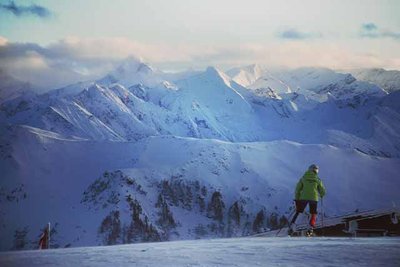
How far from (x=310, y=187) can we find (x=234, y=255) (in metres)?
6.91

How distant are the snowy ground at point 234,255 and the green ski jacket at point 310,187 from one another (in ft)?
11.3

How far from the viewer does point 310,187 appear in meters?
21.5

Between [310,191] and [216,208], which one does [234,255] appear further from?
[216,208]

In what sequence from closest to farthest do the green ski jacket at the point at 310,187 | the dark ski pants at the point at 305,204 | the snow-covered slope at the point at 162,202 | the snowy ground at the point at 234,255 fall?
the snowy ground at the point at 234,255, the green ski jacket at the point at 310,187, the dark ski pants at the point at 305,204, the snow-covered slope at the point at 162,202

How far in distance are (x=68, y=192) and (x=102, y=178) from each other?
12511 mm

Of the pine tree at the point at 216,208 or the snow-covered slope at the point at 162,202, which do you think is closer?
the snow-covered slope at the point at 162,202

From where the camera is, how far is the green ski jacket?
21453mm

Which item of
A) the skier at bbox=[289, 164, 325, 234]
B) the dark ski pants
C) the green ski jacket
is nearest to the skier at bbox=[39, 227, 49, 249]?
the dark ski pants

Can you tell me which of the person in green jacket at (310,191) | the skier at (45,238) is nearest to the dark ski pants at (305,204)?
the person in green jacket at (310,191)

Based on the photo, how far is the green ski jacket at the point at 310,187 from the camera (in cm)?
2145

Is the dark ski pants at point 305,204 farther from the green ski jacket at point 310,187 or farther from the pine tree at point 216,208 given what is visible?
the pine tree at point 216,208

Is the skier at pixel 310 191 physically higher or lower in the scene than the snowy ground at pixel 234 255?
higher

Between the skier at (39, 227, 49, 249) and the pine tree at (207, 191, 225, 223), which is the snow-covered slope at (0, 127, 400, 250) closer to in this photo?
the pine tree at (207, 191, 225, 223)

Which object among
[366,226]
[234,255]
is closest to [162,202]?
[366,226]
